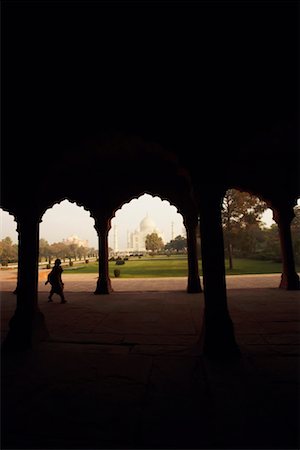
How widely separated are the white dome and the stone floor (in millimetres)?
157185

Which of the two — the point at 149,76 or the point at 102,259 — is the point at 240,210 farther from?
the point at 149,76

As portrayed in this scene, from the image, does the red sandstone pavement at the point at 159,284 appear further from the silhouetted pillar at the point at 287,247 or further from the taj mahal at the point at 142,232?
the taj mahal at the point at 142,232

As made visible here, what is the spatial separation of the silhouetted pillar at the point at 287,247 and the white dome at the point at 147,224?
15177cm

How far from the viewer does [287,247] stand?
9898mm

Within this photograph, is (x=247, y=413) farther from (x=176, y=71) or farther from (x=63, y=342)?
(x=176, y=71)

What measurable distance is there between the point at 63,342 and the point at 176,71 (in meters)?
4.63

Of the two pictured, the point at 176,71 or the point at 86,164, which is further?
the point at 86,164

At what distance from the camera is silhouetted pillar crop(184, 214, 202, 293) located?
978 centimetres

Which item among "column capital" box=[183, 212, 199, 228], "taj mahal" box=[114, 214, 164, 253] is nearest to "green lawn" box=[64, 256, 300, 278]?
"column capital" box=[183, 212, 199, 228]

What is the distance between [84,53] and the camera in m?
2.90

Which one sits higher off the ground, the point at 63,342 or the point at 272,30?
the point at 272,30

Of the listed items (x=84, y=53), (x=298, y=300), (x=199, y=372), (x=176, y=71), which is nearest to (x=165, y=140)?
(x=176, y=71)

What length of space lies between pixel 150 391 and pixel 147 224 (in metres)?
161

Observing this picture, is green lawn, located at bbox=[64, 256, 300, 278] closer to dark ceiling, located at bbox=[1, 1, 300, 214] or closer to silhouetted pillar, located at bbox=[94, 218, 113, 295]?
silhouetted pillar, located at bbox=[94, 218, 113, 295]
